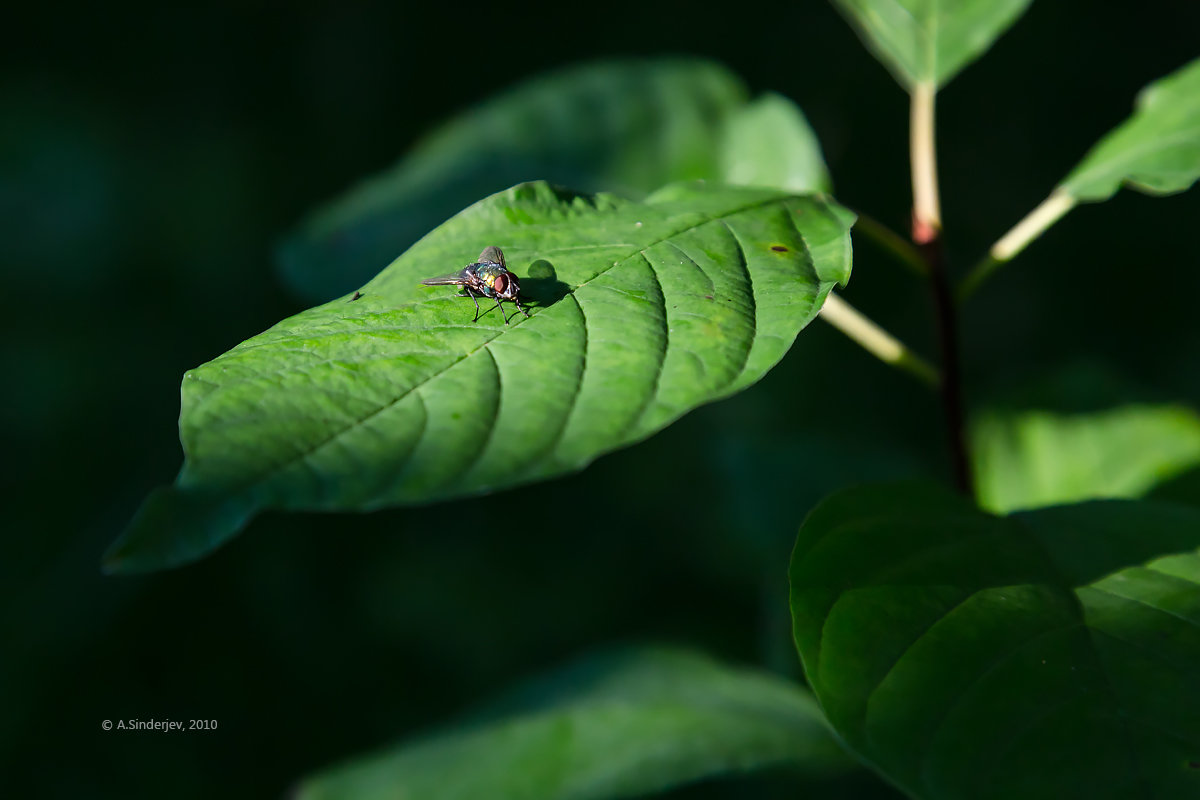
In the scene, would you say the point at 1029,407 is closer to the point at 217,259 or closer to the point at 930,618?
the point at 930,618

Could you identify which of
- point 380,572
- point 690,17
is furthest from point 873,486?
point 690,17

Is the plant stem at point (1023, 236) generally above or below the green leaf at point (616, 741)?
above

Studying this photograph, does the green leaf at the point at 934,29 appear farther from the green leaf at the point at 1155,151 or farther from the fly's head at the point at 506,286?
the fly's head at the point at 506,286

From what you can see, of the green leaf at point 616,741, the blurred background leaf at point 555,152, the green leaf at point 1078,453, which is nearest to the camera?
the green leaf at point 616,741

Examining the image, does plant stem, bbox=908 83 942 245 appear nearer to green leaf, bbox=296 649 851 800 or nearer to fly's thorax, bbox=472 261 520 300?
fly's thorax, bbox=472 261 520 300

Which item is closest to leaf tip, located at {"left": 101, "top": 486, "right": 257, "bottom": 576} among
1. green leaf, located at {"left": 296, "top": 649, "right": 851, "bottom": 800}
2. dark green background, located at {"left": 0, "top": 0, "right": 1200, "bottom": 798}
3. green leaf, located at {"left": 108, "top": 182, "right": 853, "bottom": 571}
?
green leaf, located at {"left": 108, "top": 182, "right": 853, "bottom": 571}

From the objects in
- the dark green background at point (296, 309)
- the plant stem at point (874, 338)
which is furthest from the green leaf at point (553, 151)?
the dark green background at point (296, 309)

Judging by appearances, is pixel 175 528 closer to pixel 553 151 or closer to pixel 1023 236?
pixel 1023 236
